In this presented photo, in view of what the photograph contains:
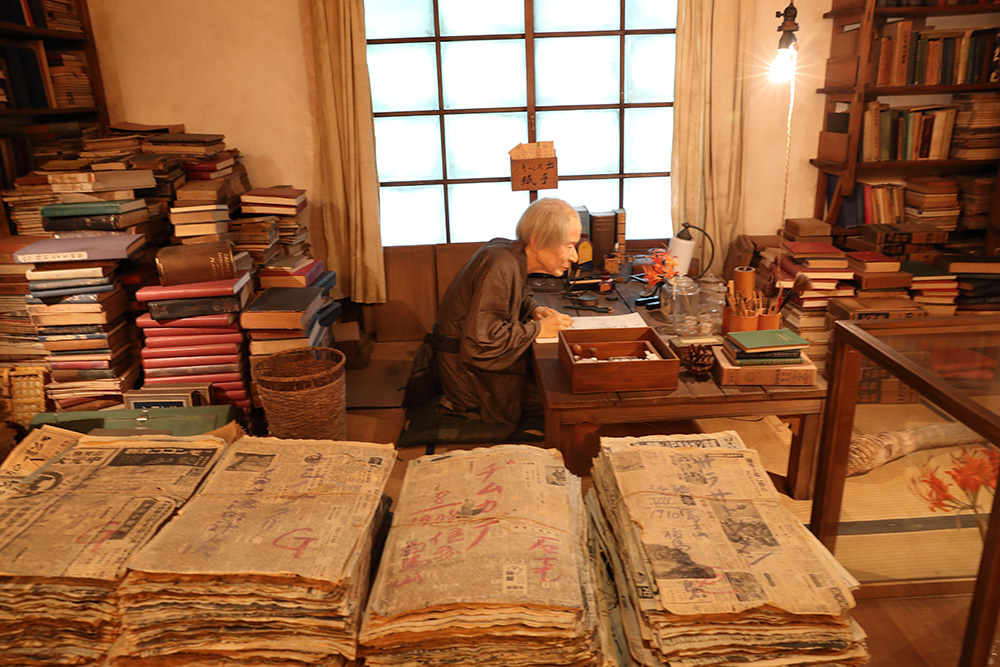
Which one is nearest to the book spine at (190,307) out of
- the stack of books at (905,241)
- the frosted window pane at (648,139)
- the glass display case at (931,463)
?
the glass display case at (931,463)

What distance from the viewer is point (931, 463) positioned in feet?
7.67

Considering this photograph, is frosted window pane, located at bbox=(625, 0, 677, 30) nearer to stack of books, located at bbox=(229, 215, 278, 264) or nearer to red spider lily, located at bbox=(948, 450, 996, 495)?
stack of books, located at bbox=(229, 215, 278, 264)

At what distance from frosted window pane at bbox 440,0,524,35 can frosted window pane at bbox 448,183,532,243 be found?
2.81 ft

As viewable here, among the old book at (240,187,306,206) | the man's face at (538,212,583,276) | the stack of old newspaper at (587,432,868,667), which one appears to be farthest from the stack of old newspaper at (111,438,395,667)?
the old book at (240,187,306,206)

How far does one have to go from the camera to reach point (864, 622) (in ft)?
4.63

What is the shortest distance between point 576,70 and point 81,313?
9.38 ft

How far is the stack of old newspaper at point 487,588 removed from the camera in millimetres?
1085

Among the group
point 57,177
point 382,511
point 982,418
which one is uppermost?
point 57,177

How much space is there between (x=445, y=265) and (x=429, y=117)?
87cm

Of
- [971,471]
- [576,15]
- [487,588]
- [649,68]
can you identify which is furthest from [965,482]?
[576,15]

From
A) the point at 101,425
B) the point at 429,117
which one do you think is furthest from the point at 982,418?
the point at 429,117

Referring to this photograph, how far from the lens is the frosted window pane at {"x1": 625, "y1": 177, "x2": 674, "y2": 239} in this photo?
4.36 m

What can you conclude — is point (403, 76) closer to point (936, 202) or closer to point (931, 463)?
point (936, 202)

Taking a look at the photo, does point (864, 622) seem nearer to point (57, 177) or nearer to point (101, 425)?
point (101, 425)
